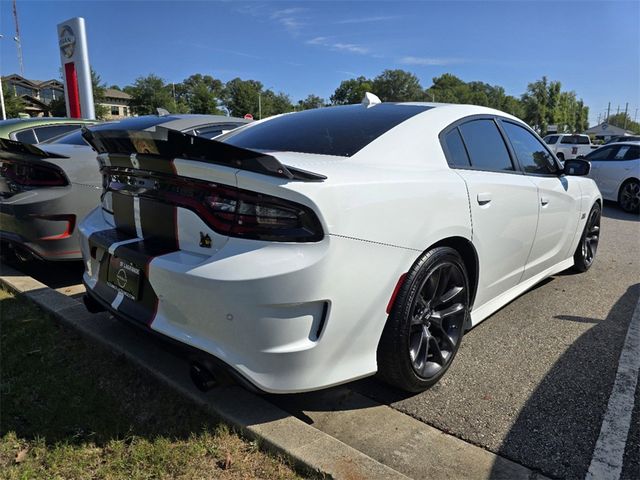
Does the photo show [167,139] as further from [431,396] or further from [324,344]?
[431,396]

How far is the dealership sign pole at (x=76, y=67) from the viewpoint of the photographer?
16.4m

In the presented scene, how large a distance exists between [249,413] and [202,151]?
3.94 feet

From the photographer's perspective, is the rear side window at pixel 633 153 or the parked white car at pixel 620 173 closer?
the parked white car at pixel 620 173

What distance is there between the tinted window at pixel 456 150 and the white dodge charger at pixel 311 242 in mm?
11

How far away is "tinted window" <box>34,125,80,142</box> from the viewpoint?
6.36 meters

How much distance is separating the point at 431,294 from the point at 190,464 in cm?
138

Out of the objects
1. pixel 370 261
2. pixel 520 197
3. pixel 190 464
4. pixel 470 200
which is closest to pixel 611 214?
pixel 520 197

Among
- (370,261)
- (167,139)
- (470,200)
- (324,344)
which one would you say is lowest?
(324,344)

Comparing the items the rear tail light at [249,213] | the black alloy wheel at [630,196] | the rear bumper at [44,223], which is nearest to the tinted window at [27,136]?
the rear bumper at [44,223]

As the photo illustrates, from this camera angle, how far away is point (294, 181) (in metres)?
1.86

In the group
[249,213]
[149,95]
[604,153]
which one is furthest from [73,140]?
[149,95]

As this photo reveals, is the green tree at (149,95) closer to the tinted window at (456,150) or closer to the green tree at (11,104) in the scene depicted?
the green tree at (11,104)

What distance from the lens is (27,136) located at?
6.16 m

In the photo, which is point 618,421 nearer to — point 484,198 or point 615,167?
point 484,198
